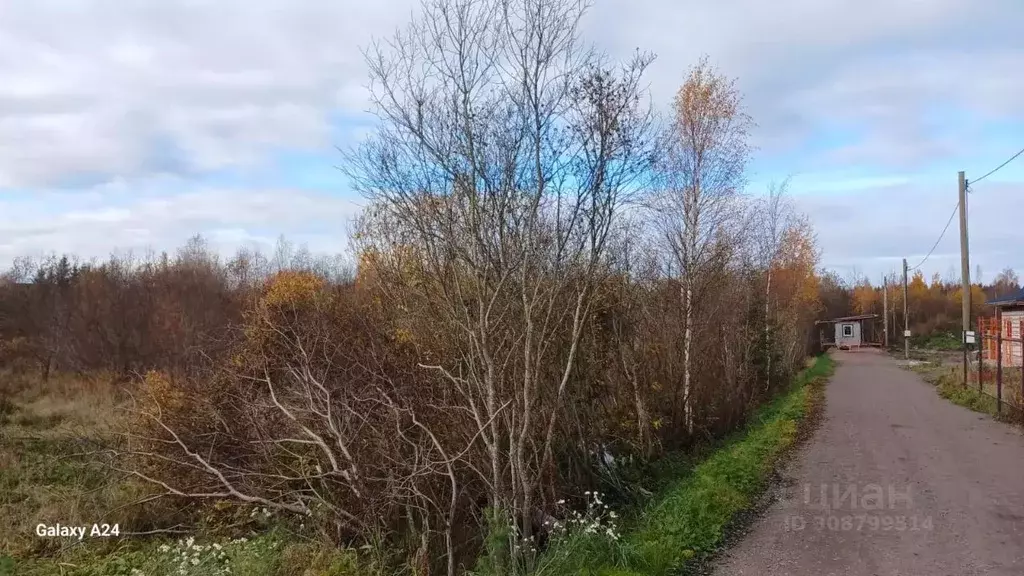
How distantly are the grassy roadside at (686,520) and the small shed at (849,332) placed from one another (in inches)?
1969

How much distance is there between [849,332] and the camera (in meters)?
60.0

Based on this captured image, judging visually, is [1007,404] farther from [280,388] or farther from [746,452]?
[280,388]

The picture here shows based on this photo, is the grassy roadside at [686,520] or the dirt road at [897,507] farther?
the dirt road at [897,507]

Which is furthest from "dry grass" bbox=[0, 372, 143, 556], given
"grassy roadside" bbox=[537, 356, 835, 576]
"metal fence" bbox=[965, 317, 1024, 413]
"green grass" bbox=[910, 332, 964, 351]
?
"green grass" bbox=[910, 332, 964, 351]

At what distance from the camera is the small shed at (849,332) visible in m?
58.7

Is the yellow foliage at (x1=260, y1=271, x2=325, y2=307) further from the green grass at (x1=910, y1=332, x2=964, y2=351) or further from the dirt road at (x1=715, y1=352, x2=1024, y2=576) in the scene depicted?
the green grass at (x1=910, y1=332, x2=964, y2=351)

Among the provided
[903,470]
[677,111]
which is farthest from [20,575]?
[677,111]

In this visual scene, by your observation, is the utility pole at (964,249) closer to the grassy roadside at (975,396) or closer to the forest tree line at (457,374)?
the grassy roadside at (975,396)

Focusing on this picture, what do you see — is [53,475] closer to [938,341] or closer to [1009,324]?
[1009,324]

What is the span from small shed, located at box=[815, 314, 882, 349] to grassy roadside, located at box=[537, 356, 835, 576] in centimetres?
5001

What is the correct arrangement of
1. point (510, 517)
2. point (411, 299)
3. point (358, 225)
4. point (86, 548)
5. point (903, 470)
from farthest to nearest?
point (358, 225), point (903, 470), point (411, 299), point (86, 548), point (510, 517)

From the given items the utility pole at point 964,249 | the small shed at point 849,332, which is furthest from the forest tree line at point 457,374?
the small shed at point 849,332

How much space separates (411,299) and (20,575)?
4832 millimetres

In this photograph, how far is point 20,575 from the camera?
6758mm
